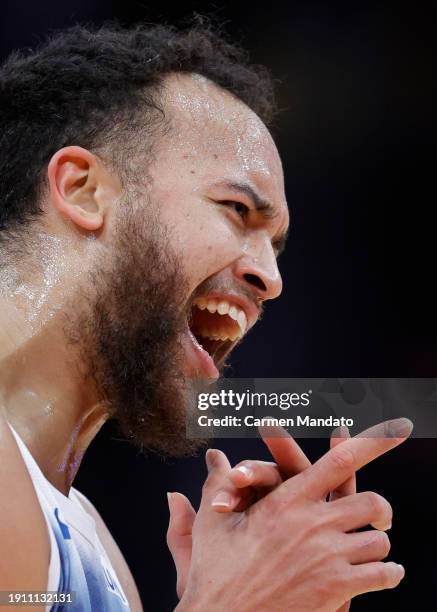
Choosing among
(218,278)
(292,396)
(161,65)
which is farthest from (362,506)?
(161,65)

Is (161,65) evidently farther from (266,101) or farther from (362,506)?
(362,506)

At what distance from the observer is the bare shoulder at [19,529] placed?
37.4 inches

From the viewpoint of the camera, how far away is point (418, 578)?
8.23 ft

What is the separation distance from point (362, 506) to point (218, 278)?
1.58ft

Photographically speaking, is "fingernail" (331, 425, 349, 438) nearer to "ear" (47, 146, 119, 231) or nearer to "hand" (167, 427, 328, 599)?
"hand" (167, 427, 328, 599)

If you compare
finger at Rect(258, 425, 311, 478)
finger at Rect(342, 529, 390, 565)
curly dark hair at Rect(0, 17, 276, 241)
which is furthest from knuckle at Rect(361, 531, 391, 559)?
curly dark hair at Rect(0, 17, 276, 241)

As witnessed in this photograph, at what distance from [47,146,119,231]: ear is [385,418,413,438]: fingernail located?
0.59 metres

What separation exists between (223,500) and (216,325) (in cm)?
49

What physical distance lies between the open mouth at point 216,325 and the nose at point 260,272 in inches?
1.9

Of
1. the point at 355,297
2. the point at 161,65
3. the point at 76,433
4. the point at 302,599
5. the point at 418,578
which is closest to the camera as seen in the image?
the point at 302,599

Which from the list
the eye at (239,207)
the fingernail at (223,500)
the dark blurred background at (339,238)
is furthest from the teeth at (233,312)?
the dark blurred background at (339,238)

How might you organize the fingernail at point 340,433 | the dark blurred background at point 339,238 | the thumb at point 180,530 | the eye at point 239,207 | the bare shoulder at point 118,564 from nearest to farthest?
the fingernail at point 340,433 < the thumb at point 180,530 < the eye at point 239,207 < the bare shoulder at point 118,564 < the dark blurred background at point 339,238

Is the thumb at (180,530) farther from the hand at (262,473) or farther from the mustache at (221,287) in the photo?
the mustache at (221,287)

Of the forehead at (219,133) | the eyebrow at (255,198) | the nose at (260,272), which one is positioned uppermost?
the forehead at (219,133)
